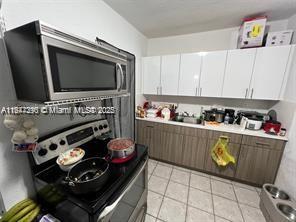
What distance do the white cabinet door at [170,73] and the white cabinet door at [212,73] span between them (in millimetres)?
428

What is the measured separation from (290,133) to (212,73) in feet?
4.09

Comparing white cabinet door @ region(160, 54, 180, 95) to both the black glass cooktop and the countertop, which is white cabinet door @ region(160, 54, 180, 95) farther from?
the black glass cooktop

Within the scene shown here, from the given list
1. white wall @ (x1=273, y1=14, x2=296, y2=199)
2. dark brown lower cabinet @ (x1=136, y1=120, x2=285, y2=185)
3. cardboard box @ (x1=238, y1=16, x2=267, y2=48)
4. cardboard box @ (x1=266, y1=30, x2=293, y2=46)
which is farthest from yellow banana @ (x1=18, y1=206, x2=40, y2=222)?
cardboard box @ (x1=266, y1=30, x2=293, y2=46)

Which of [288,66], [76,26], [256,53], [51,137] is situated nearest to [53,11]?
[76,26]

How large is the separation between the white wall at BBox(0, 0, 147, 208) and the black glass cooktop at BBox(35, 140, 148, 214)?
0.14 m

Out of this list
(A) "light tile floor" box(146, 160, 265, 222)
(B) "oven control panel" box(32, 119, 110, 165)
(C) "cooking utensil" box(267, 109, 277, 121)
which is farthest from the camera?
(C) "cooking utensil" box(267, 109, 277, 121)

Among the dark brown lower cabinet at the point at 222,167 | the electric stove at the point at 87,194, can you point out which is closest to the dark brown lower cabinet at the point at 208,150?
the dark brown lower cabinet at the point at 222,167

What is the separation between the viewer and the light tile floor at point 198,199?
1464 millimetres

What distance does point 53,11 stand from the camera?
1020mm

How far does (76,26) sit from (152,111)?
167 cm

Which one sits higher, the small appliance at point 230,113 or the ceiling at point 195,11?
the ceiling at point 195,11

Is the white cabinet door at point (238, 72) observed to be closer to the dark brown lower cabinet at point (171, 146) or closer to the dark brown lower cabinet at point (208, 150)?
the dark brown lower cabinet at point (208, 150)

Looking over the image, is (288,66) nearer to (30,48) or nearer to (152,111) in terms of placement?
(152,111)

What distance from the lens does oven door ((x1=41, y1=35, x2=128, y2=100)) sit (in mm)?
623
